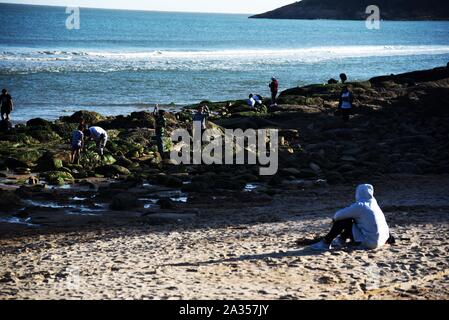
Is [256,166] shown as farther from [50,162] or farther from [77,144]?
[50,162]

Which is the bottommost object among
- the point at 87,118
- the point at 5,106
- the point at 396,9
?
the point at 87,118

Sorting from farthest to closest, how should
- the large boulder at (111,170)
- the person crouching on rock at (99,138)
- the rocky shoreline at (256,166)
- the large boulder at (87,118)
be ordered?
the large boulder at (87,118)
the person crouching on rock at (99,138)
the large boulder at (111,170)
the rocky shoreline at (256,166)

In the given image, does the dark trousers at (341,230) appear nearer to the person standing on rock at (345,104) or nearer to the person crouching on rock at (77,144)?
the person crouching on rock at (77,144)

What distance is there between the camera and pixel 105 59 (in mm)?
67500

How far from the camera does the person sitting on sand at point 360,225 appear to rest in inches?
474

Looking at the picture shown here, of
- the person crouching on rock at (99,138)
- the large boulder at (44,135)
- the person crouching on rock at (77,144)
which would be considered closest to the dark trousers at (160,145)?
the person crouching on rock at (99,138)

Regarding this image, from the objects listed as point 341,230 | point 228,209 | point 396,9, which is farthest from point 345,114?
point 396,9

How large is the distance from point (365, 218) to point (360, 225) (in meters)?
0.20

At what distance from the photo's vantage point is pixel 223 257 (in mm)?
12008

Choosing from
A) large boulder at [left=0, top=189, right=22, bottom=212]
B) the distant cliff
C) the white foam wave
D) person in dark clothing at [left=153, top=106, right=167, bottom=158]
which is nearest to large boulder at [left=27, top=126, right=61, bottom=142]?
person in dark clothing at [left=153, top=106, right=167, bottom=158]

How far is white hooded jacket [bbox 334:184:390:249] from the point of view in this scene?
1202cm

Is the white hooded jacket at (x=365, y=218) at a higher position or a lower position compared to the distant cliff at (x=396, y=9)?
lower

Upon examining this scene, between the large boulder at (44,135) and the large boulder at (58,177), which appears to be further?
the large boulder at (44,135)
